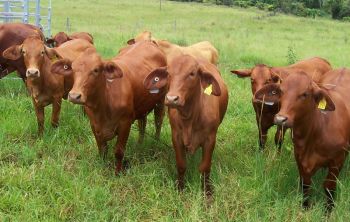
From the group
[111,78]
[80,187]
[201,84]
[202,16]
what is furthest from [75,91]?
[202,16]

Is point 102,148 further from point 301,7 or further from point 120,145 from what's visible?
point 301,7

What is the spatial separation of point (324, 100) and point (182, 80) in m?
1.35

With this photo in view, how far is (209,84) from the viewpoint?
15.8ft

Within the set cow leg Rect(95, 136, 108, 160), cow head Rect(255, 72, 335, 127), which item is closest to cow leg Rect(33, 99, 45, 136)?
cow leg Rect(95, 136, 108, 160)

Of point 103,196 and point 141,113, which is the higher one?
point 141,113

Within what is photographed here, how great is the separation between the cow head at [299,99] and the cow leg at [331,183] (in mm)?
625

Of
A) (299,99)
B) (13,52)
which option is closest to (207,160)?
(299,99)

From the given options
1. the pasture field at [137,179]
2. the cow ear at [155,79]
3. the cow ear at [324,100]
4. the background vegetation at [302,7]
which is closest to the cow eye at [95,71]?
the cow ear at [155,79]

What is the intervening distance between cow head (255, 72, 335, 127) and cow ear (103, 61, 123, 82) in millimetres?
1756

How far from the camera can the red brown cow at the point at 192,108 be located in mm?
4695

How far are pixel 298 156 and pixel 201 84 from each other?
1.22 m

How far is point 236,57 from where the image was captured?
49.3ft

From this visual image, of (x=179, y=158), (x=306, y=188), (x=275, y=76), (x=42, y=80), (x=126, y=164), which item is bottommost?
(x=126, y=164)

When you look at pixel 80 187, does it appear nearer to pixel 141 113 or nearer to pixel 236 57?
pixel 141 113
